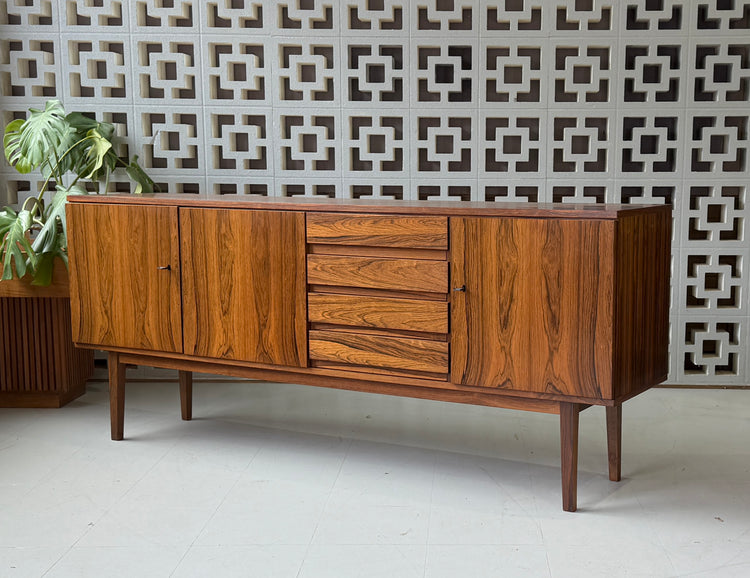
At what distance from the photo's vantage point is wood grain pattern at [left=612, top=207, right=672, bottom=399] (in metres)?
2.64

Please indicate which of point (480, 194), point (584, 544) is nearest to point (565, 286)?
point (584, 544)

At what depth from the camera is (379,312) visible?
9.71ft

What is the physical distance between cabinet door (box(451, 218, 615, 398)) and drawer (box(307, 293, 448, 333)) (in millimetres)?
69

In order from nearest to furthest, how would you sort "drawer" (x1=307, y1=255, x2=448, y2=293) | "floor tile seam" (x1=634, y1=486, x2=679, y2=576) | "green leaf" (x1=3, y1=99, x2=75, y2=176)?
"floor tile seam" (x1=634, y1=486, x2=679, y2=576), "drawer" (x1=307, y1=255, x2=448, y2=293), "green leaf" (x1=3, y1=99, x2=75, y2=176)

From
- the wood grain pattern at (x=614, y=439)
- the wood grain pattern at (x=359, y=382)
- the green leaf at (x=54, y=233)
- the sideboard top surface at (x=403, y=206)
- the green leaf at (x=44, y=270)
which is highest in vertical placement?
the sideboard top surface at (x=403, y=206)

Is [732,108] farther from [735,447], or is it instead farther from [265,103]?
[265,103]

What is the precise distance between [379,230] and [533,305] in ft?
1.90

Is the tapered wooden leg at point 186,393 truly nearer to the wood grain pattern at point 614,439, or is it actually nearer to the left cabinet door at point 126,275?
the left cabinet door at point 126,275

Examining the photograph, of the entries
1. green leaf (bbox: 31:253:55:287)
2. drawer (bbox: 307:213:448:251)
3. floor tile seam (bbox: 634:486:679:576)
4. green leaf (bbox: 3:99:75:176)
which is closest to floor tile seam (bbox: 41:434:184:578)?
green leaf (bbox: 31:253:55:287)

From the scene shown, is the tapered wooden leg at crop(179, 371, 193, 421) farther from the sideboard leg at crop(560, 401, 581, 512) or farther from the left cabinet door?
the sideboard leg at crop(560, 401, 581, 512)

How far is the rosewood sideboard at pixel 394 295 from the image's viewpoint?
2.67 m

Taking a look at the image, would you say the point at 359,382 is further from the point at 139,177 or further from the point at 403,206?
the point at 139,177

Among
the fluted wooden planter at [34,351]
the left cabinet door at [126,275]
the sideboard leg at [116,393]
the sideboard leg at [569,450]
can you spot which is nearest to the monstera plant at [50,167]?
the fluted wooden planter at [34,351]

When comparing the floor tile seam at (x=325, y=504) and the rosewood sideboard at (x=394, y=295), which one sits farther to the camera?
the rosewood sideboard at (x=394, y=295)
